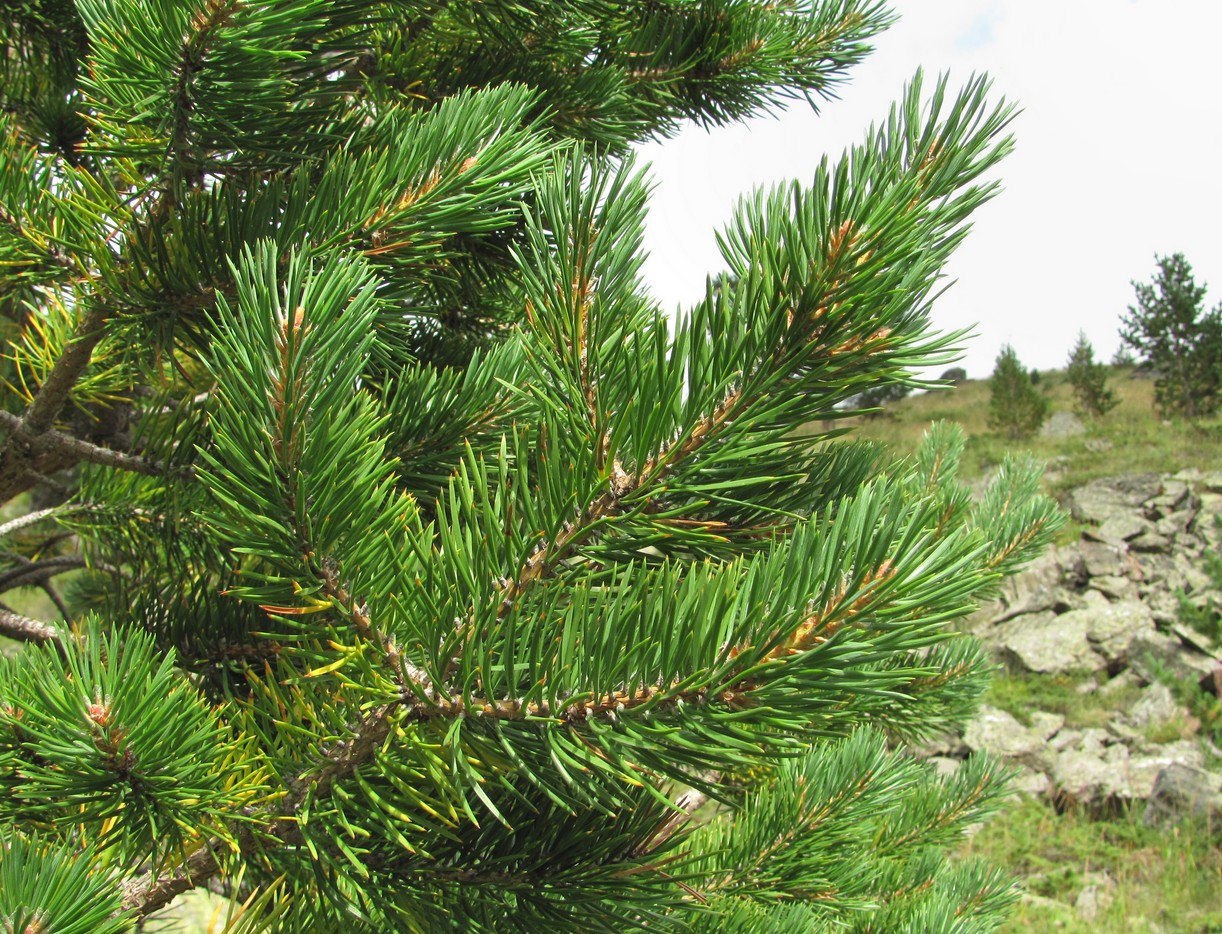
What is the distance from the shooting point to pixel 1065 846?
706 centimetres

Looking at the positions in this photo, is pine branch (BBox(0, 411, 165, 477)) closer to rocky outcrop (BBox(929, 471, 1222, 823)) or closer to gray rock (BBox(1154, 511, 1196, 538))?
rocky outcrop (BBox(929, 471, 1222, 823))

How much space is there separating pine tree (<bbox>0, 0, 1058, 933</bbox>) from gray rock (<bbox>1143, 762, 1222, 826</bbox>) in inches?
299

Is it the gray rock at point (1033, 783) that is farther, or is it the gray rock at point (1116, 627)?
the gray rock at point (1116, 627)

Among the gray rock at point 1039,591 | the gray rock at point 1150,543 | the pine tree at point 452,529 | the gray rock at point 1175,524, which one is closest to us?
the pine tree at point 452,529

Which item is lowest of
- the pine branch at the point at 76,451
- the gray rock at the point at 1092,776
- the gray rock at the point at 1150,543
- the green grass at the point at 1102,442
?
the gray rock at the point at 1092,776

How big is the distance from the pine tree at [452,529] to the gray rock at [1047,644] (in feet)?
35.9

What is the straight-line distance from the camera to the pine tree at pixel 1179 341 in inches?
787

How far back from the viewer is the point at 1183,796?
6891mm

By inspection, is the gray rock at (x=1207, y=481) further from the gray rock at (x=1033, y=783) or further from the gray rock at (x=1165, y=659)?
the gray rock at (x=1033, y=783)

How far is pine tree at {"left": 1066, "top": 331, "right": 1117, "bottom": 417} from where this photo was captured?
70.5 ft

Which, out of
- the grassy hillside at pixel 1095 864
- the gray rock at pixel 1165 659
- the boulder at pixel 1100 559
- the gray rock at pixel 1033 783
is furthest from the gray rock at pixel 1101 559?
the gray rock at pixel 1033 783

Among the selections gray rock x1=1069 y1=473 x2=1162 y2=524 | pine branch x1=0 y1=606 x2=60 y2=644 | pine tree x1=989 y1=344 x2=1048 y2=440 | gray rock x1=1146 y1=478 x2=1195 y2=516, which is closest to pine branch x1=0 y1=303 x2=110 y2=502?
pine branch x1=0 y1=606 x2=60 y2=644

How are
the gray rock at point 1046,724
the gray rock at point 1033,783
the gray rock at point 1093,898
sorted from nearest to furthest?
the gray rock at point 1093,898, the gray rock at point 1033,783, the gray rock at point 1046,724

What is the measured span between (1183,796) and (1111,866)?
940 millimetres
